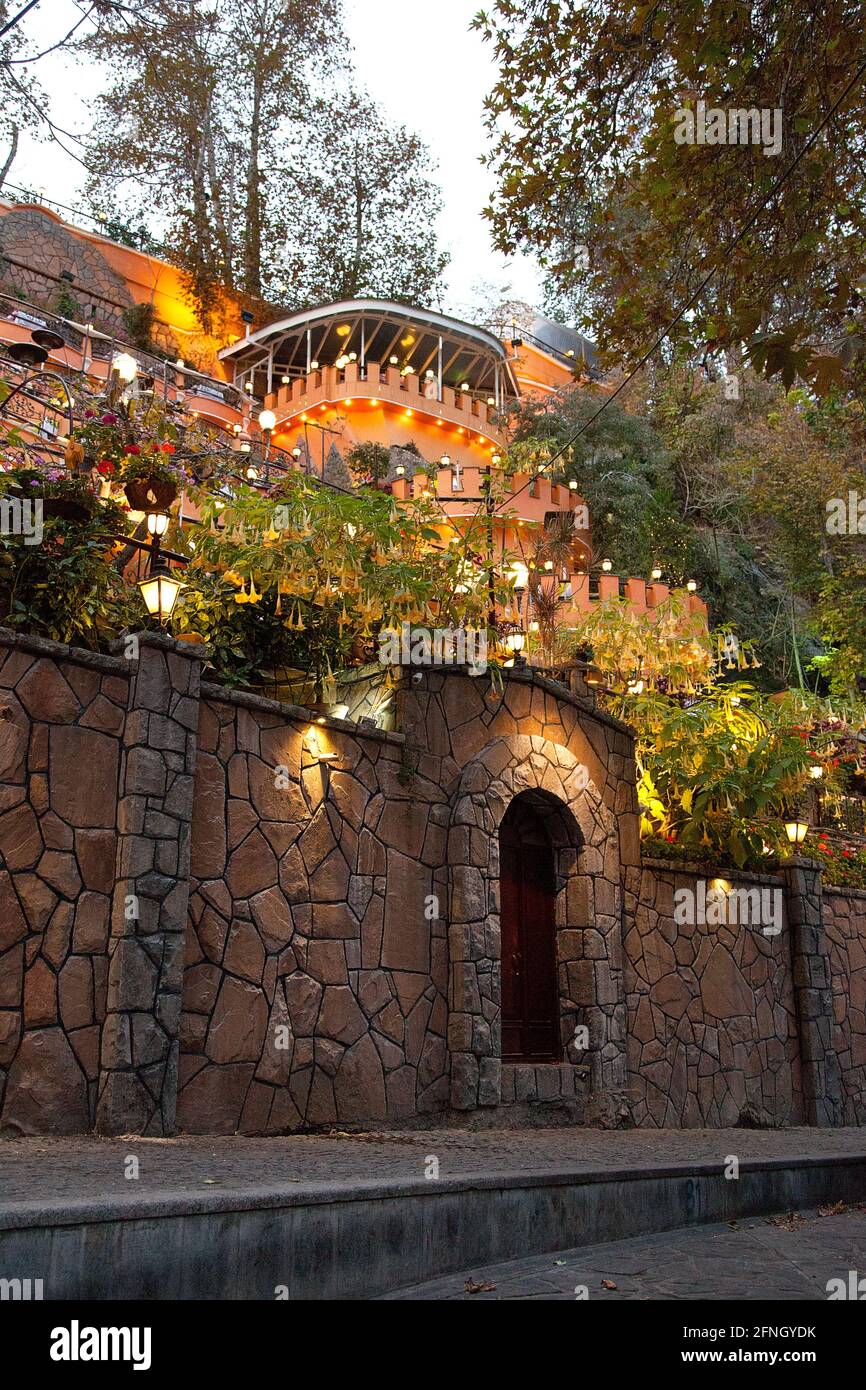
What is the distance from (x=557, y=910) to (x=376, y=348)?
19.7m

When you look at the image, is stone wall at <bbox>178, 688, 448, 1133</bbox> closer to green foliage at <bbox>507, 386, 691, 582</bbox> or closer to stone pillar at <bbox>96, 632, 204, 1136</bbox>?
stone pillar at <bbox>96, 632, 204, 1136</bbox>

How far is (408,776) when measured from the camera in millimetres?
9234

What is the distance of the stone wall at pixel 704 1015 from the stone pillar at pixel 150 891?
5191mm

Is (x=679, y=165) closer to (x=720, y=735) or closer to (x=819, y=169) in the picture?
(x=819, y=169)

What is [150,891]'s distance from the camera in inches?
274

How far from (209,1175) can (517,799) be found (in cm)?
573

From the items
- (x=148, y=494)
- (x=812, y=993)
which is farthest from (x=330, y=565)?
(x=812, y=993)

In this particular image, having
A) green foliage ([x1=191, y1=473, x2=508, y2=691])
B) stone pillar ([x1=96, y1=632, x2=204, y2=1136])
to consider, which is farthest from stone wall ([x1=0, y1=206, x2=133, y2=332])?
stone pillar ([x1=96, y1=632, x2=204, y2=1136])

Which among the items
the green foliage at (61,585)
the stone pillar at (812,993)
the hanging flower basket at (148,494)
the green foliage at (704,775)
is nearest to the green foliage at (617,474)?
the green foliage at (704,775)

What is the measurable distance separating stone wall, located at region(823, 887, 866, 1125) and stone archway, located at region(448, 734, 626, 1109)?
4611mm

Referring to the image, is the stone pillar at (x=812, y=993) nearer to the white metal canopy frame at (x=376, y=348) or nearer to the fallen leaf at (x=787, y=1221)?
the fallen leaf at (x=787, y=1221)

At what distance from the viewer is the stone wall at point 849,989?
13.7 meters

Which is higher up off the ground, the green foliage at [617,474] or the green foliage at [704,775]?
the green foliage at [617,474]
